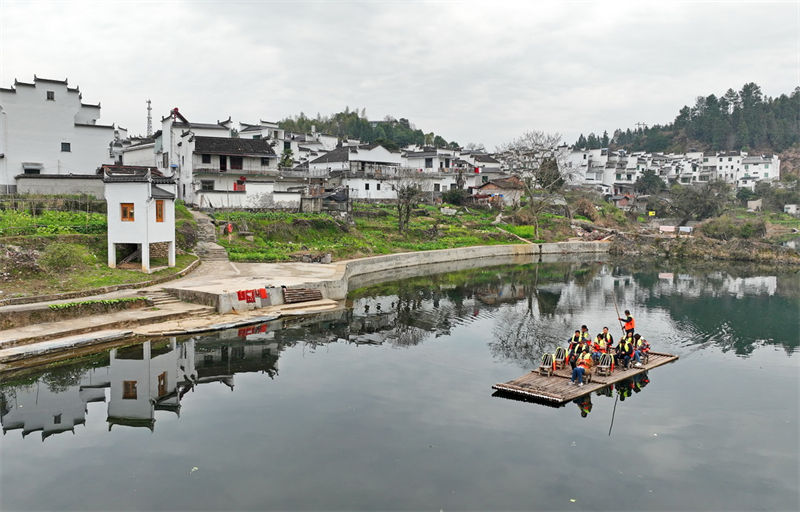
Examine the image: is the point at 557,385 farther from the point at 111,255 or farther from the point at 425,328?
the point at 111,255

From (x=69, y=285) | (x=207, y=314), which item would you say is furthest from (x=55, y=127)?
(x=207, y=314)

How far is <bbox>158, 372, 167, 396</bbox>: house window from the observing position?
2059 cm

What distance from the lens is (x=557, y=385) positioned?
20.5 metres

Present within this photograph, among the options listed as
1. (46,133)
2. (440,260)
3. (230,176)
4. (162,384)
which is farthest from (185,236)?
(440,260)

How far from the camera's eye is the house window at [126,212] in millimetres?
32250

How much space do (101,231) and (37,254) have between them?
5.29 m

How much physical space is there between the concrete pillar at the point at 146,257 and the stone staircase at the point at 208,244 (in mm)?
7351

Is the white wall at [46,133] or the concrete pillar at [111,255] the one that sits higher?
the white wall at [46,133]

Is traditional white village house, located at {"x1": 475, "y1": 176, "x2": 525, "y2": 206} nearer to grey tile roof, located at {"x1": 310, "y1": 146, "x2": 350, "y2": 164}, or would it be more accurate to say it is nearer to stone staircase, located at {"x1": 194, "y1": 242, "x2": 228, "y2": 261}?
grey tile roof, located at {"x1": 310, "y1": 146, "x2": 350, "y2": 164}

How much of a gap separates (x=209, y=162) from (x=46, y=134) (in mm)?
13511

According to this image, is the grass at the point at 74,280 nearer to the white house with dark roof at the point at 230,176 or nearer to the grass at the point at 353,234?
the grass at the point at 353,234

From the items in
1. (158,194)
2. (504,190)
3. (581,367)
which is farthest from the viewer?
(504,190)

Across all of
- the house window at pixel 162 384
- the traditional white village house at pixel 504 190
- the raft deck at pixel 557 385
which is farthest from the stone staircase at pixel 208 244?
the traditional white village house at pixel 504 190

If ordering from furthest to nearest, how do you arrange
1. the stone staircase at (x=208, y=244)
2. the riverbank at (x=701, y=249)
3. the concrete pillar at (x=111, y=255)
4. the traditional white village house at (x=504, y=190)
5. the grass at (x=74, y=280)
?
the traditional white village house at (x=504, y=190), the riverbank at (x=701, y=249), the stone staircase at (x=208, y=244), the concrete pillar at (x=111, y=255), the grass at (x=74, y=280)
